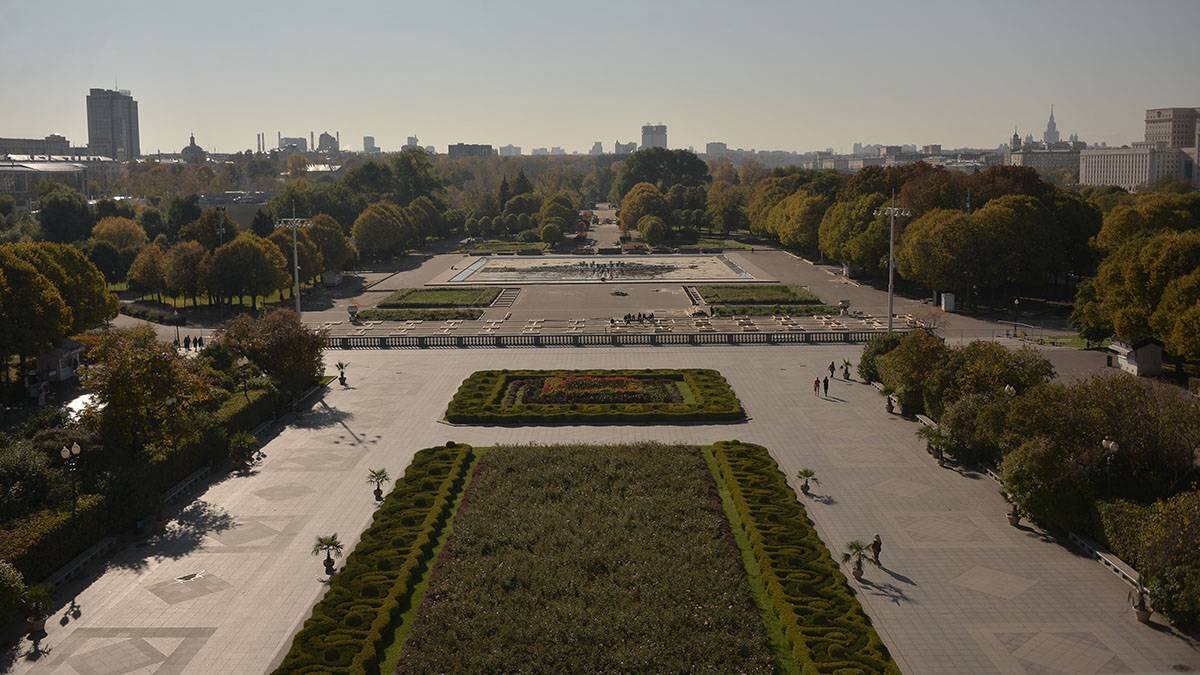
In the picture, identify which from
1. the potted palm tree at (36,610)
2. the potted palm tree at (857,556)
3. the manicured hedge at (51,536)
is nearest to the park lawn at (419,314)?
the manicured hedge at (51,536)

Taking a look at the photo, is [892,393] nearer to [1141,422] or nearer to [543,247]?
[1141,422]

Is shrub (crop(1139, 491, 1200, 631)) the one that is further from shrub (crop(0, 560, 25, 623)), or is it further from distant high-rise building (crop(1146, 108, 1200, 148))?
distant high-rise building (crop(1146, 108, 1200, 148))

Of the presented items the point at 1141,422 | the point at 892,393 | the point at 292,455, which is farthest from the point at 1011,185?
the point at 292,455

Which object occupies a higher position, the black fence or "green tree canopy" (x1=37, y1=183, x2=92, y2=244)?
"green tree canopy" (x1=37, y1=183, x2=92, y2=244)

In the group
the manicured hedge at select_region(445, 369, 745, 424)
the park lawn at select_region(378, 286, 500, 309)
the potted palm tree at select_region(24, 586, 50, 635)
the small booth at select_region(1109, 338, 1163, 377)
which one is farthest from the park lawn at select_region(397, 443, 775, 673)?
the park lawn at select_region(378, 286, 500, 309)

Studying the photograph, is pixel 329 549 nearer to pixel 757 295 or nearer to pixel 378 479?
pixel 378 479

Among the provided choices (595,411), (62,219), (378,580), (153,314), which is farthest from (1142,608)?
(62,219)

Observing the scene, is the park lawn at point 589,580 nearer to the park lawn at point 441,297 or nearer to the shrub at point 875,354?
the shrub at point 875,354
